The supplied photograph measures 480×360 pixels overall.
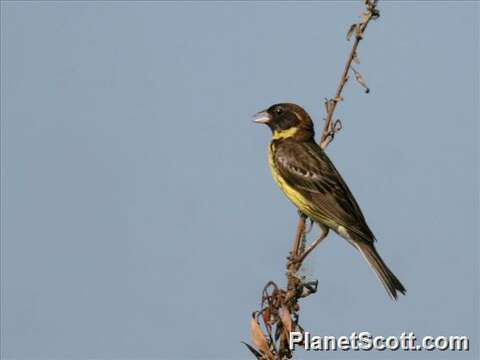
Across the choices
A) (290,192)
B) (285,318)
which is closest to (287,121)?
(290,192)

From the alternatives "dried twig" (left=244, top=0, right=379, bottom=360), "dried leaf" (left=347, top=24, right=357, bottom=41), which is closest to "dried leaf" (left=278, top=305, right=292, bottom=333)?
"dried twig" (left=244, top=0, right=379, bottom=360)

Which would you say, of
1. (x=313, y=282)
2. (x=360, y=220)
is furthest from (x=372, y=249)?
(x=313, y=282)

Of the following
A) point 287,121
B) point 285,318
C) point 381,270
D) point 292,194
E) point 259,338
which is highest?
point 287,121

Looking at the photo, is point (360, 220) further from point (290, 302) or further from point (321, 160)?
point (290, 302)

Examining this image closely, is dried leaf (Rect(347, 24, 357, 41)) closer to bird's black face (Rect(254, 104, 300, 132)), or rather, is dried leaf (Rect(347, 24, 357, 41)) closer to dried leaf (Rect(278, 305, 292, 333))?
dried leaf (Rect(278, 305, 292, 333))

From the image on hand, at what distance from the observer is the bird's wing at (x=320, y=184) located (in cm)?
675

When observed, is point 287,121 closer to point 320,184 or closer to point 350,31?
point 320,184

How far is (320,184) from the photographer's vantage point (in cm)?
695

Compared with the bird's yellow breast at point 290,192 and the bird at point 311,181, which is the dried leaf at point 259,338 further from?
the bird's yellow breast at point 290,192

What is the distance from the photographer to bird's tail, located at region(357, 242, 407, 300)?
5.86m

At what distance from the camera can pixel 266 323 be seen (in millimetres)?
4145

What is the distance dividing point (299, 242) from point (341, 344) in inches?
34.8

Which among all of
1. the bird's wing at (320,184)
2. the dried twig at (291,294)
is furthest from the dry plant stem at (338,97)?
the bird's wing at (320,184)

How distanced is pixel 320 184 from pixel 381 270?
99 cm
